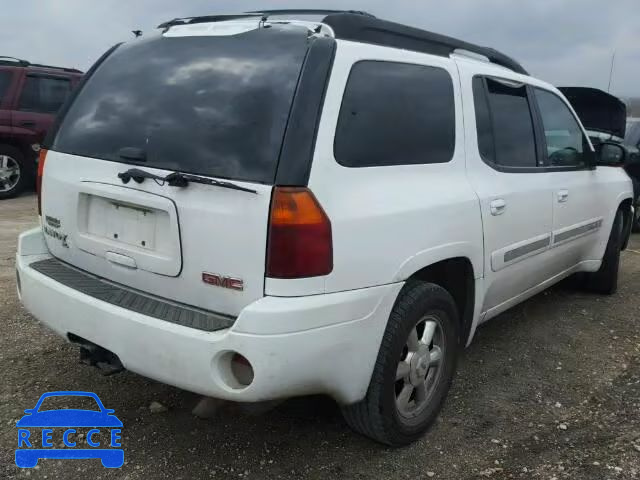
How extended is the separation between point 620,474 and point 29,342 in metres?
3.26

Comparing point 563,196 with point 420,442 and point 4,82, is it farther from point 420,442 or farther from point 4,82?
point 4,82

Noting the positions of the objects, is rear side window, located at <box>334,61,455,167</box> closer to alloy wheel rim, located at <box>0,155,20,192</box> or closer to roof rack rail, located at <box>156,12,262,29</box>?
roof rack rail, located at <box>156,12,262,29</box>

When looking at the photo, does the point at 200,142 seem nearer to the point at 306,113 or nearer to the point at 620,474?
the point at 306,113

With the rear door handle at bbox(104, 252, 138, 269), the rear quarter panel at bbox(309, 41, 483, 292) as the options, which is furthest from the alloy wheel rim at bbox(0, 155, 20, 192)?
the rear quarter panel at bbox(309, 41, 483, 292)

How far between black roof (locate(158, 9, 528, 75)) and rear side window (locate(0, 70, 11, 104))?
7274mm

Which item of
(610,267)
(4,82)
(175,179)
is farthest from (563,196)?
(4,82)

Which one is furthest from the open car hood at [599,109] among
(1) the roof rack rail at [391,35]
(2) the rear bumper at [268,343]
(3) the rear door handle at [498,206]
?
(2) the rear bumper at [268,343]

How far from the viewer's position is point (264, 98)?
2.26m

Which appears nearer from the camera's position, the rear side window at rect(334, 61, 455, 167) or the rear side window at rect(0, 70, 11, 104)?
the rear side window at rect(334, 61, 455, 167)

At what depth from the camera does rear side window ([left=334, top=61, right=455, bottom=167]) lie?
2.36m

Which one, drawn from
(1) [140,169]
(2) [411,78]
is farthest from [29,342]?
(2) [411,78]

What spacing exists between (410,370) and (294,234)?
94cm

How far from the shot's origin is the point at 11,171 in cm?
895

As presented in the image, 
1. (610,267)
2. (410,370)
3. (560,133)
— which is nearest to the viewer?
(410,370)
